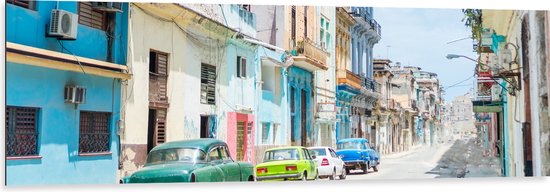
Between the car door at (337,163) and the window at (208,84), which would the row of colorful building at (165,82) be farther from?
the car door at (337,163)

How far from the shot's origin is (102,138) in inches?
390

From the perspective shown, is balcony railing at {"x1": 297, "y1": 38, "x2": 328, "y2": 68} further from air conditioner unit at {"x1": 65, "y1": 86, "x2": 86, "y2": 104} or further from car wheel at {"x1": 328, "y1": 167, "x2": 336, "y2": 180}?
air conditioner unit at {"x1": 65, "y1": 86, "x2": 86, "y2": 104}

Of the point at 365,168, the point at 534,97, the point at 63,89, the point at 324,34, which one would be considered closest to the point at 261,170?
the point at 365,168

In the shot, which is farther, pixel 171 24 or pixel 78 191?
pixel 171 24

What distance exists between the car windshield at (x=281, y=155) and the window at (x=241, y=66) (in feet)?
5.87

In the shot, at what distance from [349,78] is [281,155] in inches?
241

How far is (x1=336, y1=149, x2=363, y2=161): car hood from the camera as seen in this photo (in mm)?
16359

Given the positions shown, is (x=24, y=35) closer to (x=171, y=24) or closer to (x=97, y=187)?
(x=97, y=187)

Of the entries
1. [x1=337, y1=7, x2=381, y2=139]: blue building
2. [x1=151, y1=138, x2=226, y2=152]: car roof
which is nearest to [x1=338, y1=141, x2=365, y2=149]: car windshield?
[x1=337, y1=7, x2=381, y2=139]: blue building

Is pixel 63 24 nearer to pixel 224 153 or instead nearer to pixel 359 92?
pixel 224 153

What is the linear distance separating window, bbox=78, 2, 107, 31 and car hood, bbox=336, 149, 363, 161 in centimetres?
805

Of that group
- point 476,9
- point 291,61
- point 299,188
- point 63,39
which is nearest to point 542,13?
point 476,9

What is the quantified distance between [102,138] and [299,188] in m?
2.95

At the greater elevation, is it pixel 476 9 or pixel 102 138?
pixel 476 9
